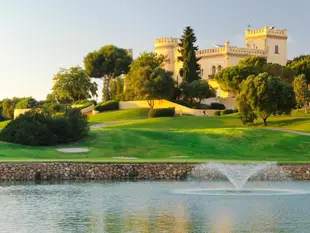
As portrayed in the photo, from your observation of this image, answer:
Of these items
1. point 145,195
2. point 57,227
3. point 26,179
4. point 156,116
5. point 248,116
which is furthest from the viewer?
point 156,116

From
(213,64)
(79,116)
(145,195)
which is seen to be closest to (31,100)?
(213,64)

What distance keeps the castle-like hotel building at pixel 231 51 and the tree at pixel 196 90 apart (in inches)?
590

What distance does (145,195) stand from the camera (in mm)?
30188

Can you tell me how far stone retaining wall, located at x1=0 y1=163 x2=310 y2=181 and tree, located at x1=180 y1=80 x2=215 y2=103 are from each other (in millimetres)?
60289

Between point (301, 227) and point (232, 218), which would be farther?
point (232, 218)

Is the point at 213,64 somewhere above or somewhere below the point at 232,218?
above

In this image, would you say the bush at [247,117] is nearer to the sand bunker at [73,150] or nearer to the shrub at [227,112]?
the shrub at [227,112]

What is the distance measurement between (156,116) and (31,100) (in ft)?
129

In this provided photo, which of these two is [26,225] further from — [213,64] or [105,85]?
[105,85]

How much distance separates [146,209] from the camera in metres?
25.9

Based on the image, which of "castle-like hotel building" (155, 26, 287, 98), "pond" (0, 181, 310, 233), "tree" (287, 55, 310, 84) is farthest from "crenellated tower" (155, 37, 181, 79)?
"pond" (0, 181, 310, 233)

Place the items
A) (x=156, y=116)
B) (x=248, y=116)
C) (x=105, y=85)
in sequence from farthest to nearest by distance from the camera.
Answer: (x=105, y=85)
(x=156, y=116)
(x=248, y=116)

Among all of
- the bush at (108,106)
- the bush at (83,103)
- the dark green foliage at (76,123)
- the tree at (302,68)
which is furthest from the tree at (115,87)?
the dark green foliage at (76,123)

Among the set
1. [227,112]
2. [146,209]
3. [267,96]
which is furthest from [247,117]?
[146,209]
